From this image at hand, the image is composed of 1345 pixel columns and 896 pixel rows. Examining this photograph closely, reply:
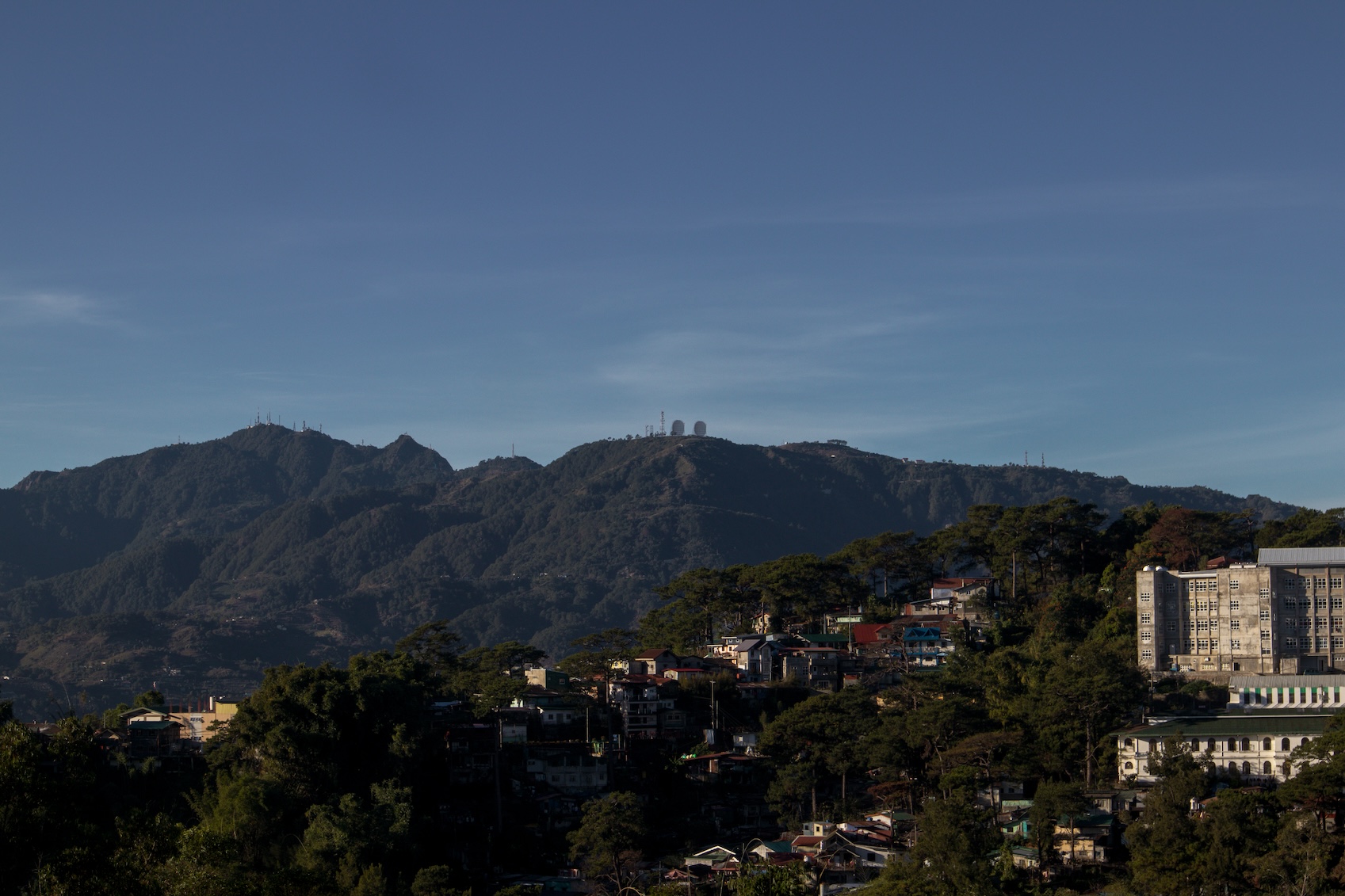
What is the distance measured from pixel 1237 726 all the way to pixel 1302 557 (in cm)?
1383

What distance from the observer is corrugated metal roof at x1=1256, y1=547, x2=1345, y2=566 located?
68.6m

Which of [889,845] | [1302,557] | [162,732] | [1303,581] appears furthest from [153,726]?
[1302,557]

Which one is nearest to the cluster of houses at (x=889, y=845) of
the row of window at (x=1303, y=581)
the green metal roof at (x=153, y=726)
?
the row of window at (x=1303, y=581)

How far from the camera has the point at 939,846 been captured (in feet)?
157

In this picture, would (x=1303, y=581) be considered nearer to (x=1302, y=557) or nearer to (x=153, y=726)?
(x=1302, y=557)

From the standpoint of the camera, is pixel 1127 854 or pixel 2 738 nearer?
pixel 2 738

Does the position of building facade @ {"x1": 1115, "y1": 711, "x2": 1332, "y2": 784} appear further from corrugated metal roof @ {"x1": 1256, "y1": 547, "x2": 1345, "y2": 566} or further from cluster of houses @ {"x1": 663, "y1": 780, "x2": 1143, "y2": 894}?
corrugated metal roof @ {"x1": 1256, "y1": 547, "x2": 1345, "y2": 566}

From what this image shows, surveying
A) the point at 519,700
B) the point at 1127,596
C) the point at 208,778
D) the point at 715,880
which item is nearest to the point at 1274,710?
the point at 1127,596

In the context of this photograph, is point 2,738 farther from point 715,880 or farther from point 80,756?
point 715,880

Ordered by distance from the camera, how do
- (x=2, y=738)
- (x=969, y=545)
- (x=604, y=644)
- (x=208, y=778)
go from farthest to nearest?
(x=604, y=644) < (x=969, y=545) < (x=208, y=778) < (x=2, y=738)

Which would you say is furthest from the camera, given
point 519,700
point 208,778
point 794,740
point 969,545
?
point 969,545

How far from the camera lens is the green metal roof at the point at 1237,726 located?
57438 mm

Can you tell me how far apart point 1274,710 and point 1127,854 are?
13.7m

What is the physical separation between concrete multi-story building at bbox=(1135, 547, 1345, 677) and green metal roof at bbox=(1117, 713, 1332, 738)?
7185mm
